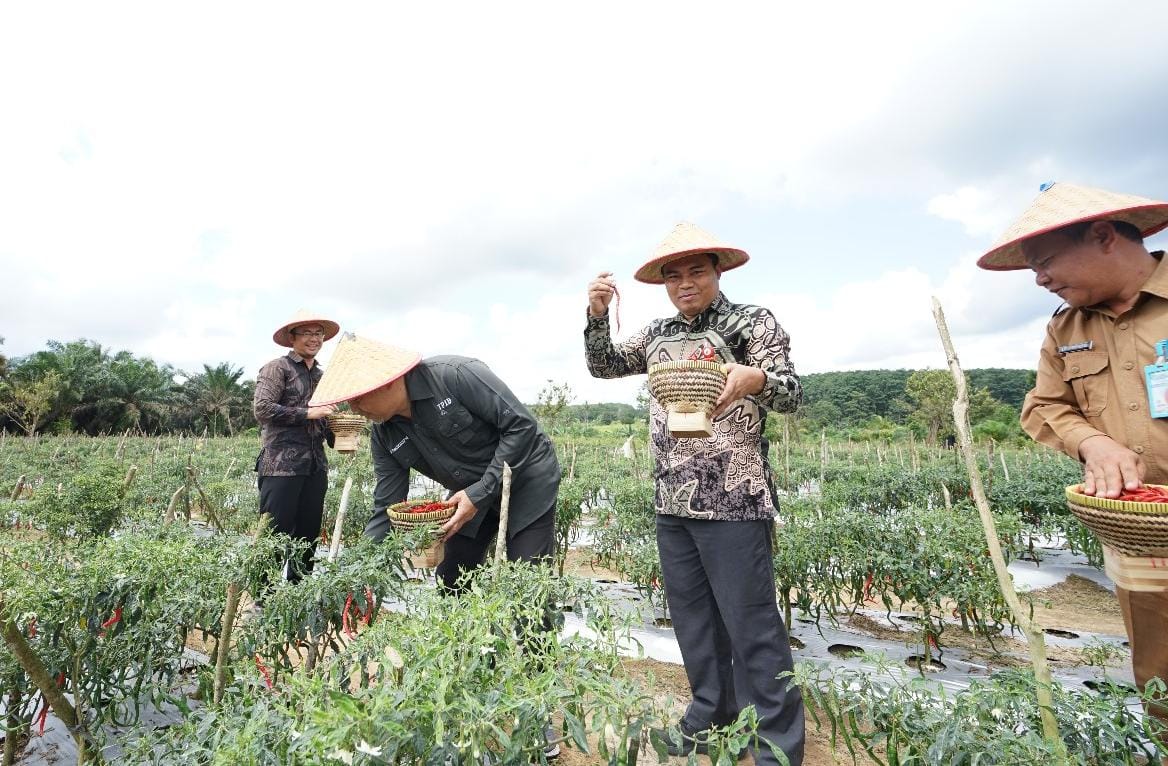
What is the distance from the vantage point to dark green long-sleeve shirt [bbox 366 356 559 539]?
244 cm

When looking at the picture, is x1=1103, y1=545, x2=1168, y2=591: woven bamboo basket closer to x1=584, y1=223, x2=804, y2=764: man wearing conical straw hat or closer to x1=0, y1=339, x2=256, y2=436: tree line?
x1=584, y1=223, x2=804, y2=764: man wearing conical straw hat

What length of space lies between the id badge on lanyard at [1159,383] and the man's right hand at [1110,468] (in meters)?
0.13

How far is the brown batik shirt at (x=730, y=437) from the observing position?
2033 mm

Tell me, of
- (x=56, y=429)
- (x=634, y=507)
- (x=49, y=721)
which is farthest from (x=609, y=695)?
(x=56, y=429)

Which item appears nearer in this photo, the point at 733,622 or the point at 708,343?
the point at 733,622

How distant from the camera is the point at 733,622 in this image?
2.02 metres

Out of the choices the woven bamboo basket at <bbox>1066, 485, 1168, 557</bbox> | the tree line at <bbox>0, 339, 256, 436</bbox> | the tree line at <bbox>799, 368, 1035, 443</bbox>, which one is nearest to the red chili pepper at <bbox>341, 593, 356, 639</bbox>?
the woven bamboo basket at <bbox>1066, 485, 1168, 557</bbox>

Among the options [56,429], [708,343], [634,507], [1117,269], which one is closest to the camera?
[1117,269]

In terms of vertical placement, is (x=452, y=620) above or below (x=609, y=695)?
above

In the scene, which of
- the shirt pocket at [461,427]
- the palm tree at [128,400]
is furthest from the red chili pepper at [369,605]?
the palm tree at [128,400]

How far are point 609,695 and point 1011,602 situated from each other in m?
0.77

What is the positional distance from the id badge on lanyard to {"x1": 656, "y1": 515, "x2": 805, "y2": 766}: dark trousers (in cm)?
111

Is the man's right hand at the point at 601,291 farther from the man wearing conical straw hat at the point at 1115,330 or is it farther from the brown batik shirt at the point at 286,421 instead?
the brown batik shirt at the point at 286,421

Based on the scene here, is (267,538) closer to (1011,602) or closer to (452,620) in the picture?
(452,620)
